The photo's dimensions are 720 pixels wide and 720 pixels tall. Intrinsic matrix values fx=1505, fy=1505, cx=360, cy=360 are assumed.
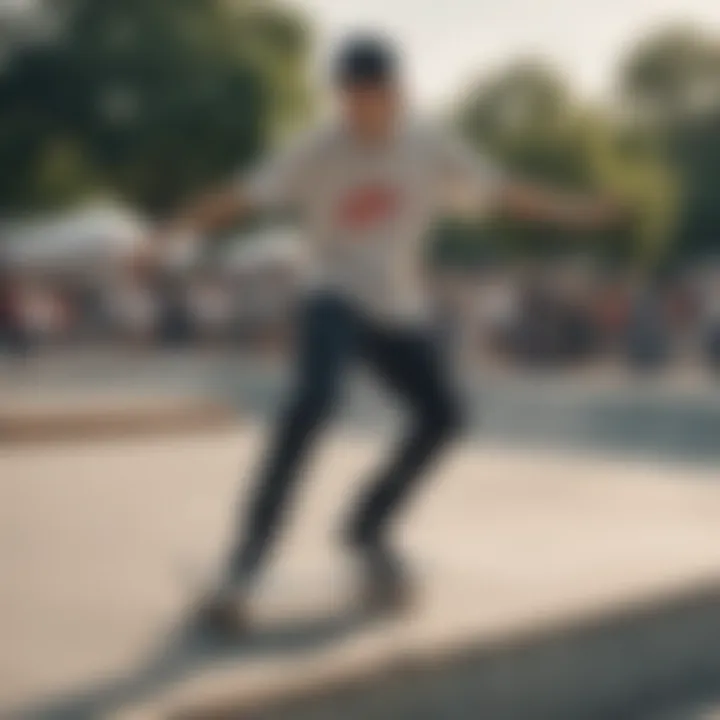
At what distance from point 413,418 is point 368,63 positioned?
0.92m

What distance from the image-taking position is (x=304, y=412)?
3701 millimetres

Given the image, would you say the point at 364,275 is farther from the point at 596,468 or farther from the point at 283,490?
the point at 596,468

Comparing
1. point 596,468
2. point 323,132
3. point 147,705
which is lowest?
point 596,468

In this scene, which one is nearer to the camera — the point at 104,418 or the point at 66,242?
the point at 104,418

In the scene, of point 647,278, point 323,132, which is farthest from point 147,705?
point 647,278

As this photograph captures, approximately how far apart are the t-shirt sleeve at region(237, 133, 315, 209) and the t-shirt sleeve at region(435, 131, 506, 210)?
1.07ft

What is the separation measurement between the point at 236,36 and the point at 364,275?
41349 millimetres

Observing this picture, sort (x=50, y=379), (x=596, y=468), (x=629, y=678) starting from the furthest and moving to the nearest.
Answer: (x=50, y=379)
(x=596, y=468)
(x=629, y=678)

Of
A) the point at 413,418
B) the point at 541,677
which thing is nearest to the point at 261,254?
the point at 413,418

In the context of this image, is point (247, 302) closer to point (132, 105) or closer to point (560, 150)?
point (132, 105)

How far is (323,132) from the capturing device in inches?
147

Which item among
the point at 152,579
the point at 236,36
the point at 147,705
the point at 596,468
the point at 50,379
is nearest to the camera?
the point at 147,705

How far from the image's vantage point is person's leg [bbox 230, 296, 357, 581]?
3703 mm

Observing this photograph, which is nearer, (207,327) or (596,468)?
(596,468)
